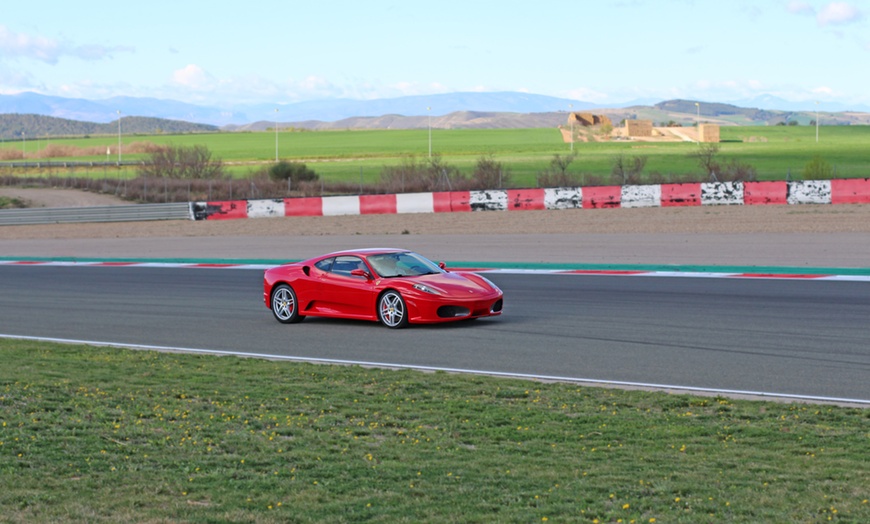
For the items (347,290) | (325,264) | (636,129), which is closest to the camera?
(347,290)

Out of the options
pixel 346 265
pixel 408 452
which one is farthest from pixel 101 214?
pixel 408 452

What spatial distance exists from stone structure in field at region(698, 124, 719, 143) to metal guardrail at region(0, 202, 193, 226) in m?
96.3

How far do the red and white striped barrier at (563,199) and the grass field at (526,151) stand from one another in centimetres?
654

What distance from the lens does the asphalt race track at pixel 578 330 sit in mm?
11156

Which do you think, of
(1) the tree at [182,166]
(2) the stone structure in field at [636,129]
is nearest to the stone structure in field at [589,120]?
(2) the stone structure in field at [636,129]

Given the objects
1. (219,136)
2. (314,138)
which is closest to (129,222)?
(314,138)

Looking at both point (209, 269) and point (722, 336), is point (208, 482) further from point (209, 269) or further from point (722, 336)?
point (209, 269)

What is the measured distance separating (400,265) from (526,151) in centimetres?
9019

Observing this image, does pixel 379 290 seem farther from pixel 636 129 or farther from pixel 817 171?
pixel 636 129

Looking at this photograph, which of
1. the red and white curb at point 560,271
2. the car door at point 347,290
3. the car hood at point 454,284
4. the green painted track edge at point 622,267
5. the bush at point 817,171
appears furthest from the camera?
the bush at point 817,171

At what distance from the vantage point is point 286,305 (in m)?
16.2

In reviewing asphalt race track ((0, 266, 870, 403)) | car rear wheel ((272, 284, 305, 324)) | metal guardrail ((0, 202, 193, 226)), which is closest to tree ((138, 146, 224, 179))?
metal guardrail ((0, 202, 193, 226))

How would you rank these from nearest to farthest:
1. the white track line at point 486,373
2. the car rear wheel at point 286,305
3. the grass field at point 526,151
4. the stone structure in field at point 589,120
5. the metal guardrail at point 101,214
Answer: the white track line at point 486,373 < the car rear wheel at point 286,305 < the metal guardrail at point 101,214 < the grass field at point 526,151 < the stone structure in field at point 589,120

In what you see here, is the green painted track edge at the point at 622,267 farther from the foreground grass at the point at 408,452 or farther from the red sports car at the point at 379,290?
the foreground grass at the point at 408,452
